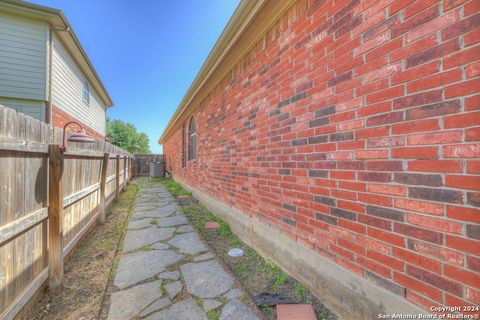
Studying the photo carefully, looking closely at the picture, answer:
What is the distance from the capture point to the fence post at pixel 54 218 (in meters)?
1.99

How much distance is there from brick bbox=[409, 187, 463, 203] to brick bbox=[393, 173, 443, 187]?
3 cm

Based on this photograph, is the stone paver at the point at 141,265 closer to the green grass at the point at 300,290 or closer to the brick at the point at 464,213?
the green grass at the point at 300,290

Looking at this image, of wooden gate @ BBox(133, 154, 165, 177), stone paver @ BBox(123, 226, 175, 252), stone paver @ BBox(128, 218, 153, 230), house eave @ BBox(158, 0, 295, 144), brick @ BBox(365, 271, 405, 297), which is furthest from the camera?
wooden gate @ BBox(133, 154, 165, 177)

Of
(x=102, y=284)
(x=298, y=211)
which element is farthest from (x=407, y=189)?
(x=102, y=284)

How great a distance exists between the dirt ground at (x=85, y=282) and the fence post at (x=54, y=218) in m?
0.15

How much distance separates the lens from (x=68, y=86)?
7.80 metres

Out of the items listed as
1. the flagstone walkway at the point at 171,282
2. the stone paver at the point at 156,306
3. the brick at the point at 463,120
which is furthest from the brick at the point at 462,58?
the stone paver at the point at 156,306

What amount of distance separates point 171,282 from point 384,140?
2333 mm

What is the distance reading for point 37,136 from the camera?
1.83 m

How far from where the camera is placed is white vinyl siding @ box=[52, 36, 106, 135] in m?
6.89

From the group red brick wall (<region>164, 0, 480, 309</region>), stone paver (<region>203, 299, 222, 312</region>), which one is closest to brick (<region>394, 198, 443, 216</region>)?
red brick wall (<region>164, 0, 480, 309</region>)

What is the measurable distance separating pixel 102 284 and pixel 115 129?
109ft

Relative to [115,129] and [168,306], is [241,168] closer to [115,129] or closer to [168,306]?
[168,306]

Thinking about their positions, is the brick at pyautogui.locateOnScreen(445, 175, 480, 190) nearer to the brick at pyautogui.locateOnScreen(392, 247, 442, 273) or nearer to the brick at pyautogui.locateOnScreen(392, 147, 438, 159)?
the brick at pyautogui.locateOnScreen(392, 147, 438, 159)
